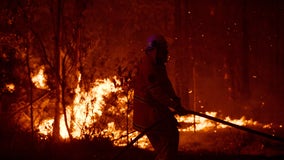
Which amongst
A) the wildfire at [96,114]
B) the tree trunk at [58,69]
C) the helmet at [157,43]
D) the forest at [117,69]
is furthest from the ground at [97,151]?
the helmet at [157,43]

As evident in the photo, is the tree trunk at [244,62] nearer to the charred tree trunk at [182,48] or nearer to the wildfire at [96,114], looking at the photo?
the charred tree trunk at [182,48]

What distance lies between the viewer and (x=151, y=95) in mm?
5609

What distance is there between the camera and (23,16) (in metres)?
9.16

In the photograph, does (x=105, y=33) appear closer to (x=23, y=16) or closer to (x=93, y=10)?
(x=93, y=10)

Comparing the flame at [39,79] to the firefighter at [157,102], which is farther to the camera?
the flame at [39,79]

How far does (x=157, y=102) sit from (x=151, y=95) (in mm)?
133

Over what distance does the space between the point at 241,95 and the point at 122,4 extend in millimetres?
8088

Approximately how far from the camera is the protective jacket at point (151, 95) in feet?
18.1

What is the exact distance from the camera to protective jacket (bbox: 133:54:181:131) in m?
5.51

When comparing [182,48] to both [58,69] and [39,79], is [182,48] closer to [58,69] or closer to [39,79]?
[39,79]

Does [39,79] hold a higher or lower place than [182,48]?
lower

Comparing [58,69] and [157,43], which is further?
[58,69]

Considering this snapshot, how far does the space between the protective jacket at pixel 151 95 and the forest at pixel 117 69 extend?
2751 millimetres

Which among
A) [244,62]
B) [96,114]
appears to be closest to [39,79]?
[96,114]
